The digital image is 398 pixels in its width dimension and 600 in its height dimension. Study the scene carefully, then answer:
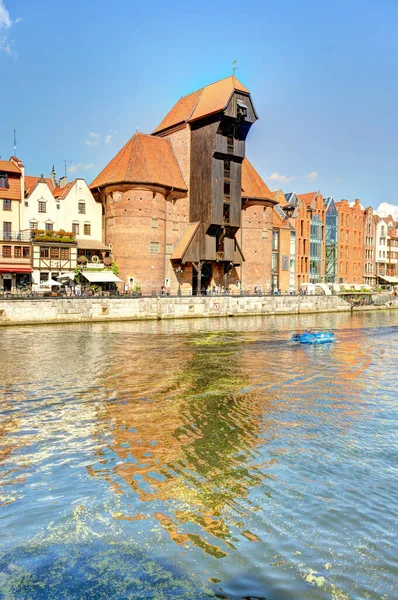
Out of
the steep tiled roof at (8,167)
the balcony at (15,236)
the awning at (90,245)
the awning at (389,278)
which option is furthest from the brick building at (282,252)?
the steep tiled roof at (8,167)

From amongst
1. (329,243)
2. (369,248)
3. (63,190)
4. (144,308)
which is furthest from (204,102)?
(369,248)

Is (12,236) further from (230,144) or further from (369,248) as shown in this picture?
(369,248)

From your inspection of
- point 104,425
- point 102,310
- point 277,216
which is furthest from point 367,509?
point 277,216

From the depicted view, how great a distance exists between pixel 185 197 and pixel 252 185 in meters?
11.3

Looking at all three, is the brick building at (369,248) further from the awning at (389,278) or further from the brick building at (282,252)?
the brick building at (282,252)

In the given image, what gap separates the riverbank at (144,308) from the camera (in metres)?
42.6

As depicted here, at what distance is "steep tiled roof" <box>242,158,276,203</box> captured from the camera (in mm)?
65438

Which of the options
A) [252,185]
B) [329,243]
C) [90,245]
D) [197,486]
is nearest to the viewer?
[197,486]

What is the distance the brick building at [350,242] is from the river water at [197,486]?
233 ft

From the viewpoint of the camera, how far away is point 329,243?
88.1 metres

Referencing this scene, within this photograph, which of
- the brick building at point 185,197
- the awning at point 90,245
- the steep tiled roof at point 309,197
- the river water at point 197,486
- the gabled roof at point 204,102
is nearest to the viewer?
the river water at point 197,486

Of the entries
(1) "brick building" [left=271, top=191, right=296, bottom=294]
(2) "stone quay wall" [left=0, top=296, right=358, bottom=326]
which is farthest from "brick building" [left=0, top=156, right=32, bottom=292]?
(1) "brick building" [left=271, top=191, right=296, bottom=294]

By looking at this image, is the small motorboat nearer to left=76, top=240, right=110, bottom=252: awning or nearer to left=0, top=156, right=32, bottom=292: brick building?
left=76, top=240, right=110, bottom=252: awning

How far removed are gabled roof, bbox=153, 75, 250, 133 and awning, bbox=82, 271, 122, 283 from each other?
21995mm
